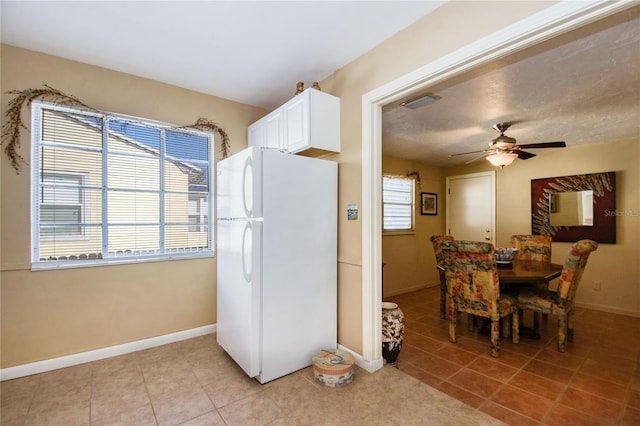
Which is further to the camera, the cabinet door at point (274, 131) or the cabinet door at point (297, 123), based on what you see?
the cabinet door at point (274, 131)

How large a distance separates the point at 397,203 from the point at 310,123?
10.7 ft

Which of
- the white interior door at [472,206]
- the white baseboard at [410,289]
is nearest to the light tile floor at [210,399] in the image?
the white baseboard at [410,289]

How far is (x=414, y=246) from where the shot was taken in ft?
18.4

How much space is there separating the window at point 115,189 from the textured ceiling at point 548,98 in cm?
237

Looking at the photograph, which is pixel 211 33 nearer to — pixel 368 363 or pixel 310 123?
pixel 310 123

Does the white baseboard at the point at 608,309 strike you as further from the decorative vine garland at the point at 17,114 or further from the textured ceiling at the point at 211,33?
the decorative vine garland at the point at 17,114

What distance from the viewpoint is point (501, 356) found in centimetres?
278

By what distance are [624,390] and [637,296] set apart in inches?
107

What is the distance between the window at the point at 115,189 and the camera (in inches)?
97.2

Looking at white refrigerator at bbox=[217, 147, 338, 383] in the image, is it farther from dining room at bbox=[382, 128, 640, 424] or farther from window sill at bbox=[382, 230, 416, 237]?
window sill at bbox=[382, 230, 416, 237]

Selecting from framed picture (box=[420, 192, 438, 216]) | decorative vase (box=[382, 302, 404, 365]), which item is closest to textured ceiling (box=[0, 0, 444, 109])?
decorative vase (box=[382, 302, 404, 365])

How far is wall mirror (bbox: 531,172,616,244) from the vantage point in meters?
4.21

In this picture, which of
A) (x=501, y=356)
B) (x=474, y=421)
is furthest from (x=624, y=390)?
(x=474, y=421)

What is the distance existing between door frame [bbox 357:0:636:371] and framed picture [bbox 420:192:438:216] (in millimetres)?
3652
